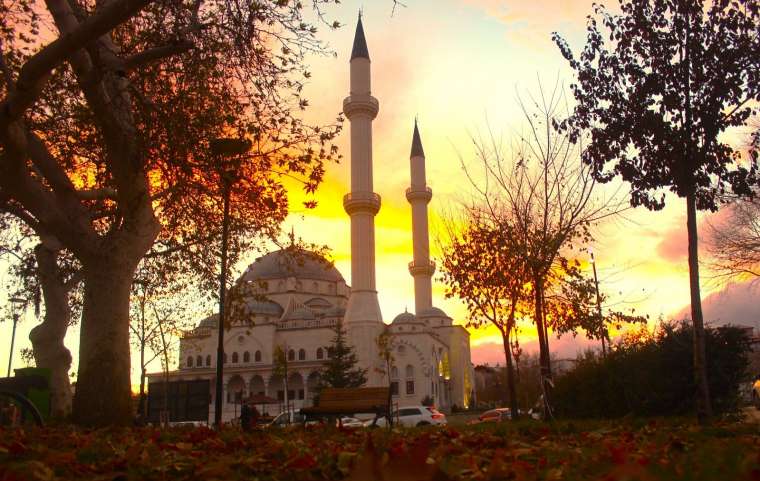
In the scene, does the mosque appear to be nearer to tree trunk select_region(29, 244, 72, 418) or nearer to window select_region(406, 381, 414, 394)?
window select_region(406, 381, 414, 394)

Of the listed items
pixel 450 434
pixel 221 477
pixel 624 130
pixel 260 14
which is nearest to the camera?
pixel 221 477

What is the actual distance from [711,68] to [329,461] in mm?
10813

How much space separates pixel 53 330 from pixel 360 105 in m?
35.8

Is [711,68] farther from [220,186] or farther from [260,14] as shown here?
[220,186]

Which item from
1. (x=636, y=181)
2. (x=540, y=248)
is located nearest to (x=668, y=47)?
(x=636, y=181)

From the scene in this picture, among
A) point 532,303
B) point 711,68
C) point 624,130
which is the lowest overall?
point 532,303

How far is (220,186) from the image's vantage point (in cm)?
1184

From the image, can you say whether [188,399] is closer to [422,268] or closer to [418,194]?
[418,194]

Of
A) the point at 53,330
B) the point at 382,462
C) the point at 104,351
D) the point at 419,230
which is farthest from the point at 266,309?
the point at 382,462

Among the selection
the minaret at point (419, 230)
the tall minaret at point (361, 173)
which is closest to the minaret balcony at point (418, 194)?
the minaret at point (419, 230)

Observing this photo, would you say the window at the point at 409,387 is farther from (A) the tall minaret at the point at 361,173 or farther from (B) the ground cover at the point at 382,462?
(B) the ground cover at the point at 382,462

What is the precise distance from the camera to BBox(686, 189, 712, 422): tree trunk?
1040cm

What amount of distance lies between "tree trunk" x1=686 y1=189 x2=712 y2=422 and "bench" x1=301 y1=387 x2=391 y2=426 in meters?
5.20

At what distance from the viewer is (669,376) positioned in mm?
Answer: 15055
